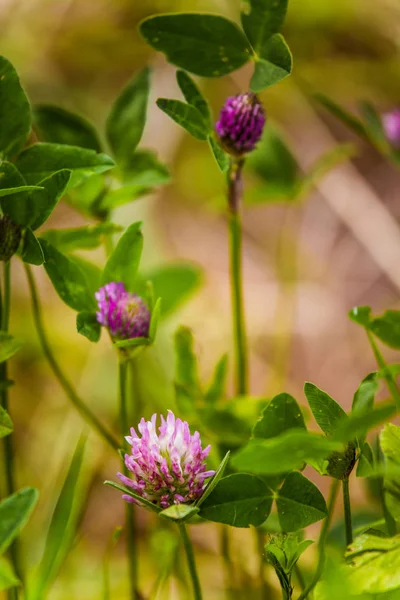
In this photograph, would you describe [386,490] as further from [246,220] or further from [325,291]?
[246,220]

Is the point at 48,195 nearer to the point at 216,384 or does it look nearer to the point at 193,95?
the point at 193,95

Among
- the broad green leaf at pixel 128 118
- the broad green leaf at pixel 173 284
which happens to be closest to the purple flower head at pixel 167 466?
the broad green leaf at pixel 128 118

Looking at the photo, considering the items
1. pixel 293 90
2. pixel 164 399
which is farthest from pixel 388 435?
pixel 293 90

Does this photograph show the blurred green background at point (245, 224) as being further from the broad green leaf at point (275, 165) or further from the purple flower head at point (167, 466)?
the purple flower head at point (167, 466)

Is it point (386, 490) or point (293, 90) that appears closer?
point (386, 490)

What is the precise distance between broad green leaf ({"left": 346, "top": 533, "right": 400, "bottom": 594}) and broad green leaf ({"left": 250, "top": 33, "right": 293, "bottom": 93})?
327mm

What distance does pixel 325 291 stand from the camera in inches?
68.0

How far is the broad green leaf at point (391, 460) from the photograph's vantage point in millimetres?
471

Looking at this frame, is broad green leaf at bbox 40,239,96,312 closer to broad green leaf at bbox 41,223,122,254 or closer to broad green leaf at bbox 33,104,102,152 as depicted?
broad green leaf at bbox 41,223,122,254

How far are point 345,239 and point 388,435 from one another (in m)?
1.38

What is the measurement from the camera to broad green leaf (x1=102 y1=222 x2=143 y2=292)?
0.58 metres

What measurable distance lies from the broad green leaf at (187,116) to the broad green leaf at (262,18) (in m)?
0.08

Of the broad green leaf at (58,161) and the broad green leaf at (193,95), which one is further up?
the broad green leaf at (193,95)

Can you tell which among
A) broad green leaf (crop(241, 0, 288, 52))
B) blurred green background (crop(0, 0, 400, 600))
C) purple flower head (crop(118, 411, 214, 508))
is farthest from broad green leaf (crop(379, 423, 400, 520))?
blurred green background (crop(0, 0, 400, 600))
